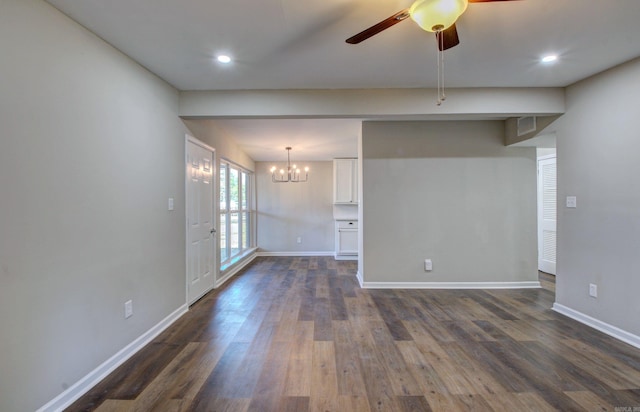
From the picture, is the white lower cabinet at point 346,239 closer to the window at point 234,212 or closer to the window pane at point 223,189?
the window at point 234,212

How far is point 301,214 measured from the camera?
6.83 meters

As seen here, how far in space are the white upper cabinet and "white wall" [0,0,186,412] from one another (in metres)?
4.19

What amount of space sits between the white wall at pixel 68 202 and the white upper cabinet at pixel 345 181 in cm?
419

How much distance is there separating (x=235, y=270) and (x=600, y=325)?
483 cm

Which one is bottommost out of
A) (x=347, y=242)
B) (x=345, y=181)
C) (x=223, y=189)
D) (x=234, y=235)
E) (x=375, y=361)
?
(x=375, y=361)

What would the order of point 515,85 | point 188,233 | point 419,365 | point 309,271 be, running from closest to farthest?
point 419,365, point 515,85, point 188,233, point 309,271

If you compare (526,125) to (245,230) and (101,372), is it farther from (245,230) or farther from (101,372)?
(245,230)

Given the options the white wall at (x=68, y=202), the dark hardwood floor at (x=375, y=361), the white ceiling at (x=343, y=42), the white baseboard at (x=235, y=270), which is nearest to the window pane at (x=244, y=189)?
the white baseboard at (x=235, y=270)

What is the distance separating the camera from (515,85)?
9.92ft

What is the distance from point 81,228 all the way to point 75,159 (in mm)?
454

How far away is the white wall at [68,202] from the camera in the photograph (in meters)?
1.45

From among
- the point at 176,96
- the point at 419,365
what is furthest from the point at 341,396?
the point at 176,96

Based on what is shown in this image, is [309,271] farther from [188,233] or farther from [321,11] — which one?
[321,11]

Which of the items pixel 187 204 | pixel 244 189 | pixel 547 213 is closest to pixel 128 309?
pixel 187 204
